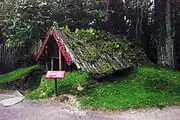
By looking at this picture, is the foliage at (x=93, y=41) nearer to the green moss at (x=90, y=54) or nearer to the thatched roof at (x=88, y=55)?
the thatched roof at (x=88, y=55)

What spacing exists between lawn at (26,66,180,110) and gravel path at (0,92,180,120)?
1.54 ft

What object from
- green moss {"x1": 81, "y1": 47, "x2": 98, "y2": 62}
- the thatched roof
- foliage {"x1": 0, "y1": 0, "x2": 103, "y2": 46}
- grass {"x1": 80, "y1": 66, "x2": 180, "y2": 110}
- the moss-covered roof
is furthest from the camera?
foliage {"x1": 0, "y1": 0, "x2": 103, "y2": 46}

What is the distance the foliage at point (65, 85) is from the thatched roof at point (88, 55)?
2.89ft

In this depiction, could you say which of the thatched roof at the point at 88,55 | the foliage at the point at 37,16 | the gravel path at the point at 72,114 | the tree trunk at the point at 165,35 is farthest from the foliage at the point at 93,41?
the gravel path at the point at 72,114

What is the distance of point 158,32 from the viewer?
58.1 feet

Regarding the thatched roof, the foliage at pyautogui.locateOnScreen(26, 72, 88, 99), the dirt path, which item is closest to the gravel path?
the dirt path

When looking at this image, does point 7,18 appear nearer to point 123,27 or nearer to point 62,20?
point 62,20

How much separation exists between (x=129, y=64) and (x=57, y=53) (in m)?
3.41

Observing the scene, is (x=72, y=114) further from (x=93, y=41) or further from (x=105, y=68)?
(x=93, y=41)

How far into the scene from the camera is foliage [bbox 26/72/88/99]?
1202 cm

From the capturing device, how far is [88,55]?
495 inches

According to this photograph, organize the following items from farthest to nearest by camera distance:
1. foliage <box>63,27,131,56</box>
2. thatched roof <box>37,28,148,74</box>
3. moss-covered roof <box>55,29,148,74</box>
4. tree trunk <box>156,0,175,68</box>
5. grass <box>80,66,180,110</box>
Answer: tree trunk <box>156,0,175,68</box> → foliage <box>63,27,131,56</box> → moss-covered roof <box>55,29,148,74</box> → thatched roof <box>37,28,148,74</box> → grass <box>80,66,180,110</box>

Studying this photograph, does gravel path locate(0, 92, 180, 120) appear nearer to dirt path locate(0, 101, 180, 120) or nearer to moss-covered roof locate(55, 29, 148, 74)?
dirt path locate(0, 101, 180, 120)

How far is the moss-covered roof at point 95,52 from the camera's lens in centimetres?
1216
